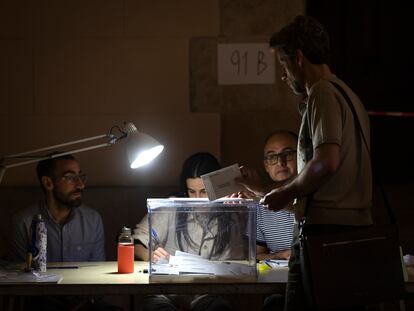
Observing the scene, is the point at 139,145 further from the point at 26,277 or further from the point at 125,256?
the point at 26,277

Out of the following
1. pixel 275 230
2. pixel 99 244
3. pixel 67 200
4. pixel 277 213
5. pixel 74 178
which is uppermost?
pixel 74 178

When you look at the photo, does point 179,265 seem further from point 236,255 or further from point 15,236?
point 15,236

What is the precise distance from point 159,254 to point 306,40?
135 cm

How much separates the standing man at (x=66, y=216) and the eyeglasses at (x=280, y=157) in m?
1.27

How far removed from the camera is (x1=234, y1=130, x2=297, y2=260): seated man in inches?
182

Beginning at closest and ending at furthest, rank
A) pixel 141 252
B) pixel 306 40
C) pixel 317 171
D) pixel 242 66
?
pixel 317 171, pixel 306 40, pixel 141 252, pixel 242 66

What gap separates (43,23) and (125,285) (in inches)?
99.5

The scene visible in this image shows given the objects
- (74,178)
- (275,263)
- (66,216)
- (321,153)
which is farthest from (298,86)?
(66,216)

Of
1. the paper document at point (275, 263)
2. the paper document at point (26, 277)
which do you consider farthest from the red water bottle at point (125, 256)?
the paper document at point (275, 263)

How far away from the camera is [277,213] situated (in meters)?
4.71

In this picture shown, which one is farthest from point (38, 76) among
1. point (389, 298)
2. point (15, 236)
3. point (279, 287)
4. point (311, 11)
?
point (389, 298)

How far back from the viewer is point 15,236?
4566mm

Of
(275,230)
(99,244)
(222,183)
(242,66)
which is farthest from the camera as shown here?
(242,66)

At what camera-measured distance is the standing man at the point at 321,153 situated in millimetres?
2826
